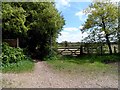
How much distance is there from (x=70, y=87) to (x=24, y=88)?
1684 millimetres

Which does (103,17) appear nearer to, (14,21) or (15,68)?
(14,21)

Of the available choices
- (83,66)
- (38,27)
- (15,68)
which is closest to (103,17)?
(38,27)

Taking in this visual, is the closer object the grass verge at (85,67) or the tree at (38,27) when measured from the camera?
the grass verge at (85,67)

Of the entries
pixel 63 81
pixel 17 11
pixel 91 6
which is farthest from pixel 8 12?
pixel 91 6

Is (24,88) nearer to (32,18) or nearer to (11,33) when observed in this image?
(11,33)

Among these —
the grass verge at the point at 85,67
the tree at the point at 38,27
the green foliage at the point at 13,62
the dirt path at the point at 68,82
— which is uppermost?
the tree at the point at 38,27

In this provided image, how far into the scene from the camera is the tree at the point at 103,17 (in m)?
23.4

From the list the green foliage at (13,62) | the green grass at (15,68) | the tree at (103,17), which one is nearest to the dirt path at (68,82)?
the green grass at (15,68)

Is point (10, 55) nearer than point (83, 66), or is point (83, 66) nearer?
point (83, 66)

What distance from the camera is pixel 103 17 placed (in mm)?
23734

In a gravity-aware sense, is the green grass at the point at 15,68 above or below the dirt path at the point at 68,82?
above

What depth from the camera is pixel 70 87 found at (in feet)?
32.3

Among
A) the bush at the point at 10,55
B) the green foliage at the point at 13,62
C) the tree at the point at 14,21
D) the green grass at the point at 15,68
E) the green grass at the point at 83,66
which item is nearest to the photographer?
the green grass at the point at 15,68

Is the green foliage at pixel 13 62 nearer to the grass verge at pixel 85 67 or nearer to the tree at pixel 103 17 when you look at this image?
the grass verge at pixel 85 67
